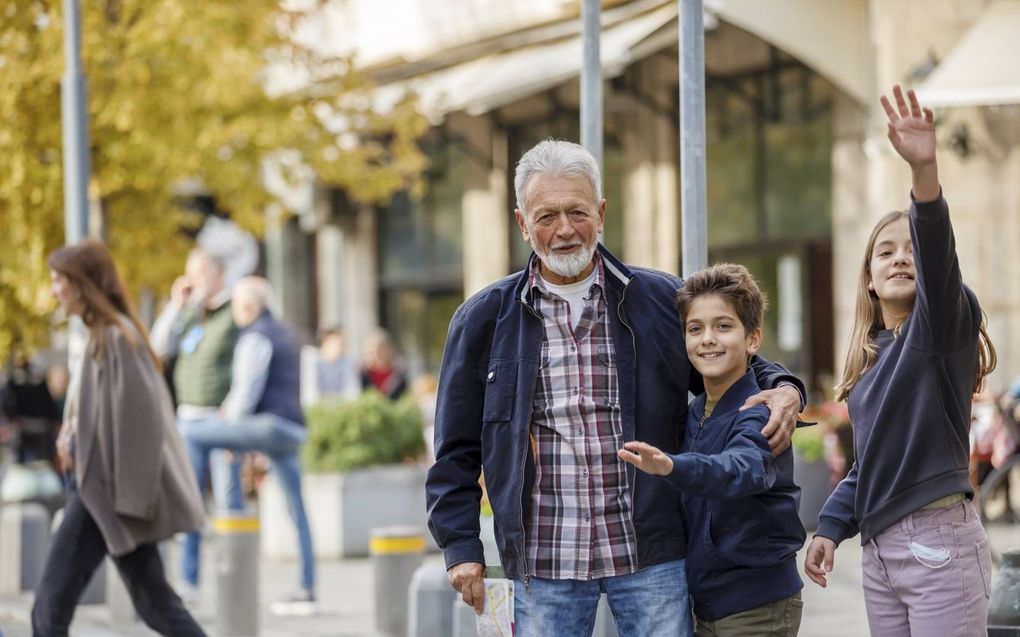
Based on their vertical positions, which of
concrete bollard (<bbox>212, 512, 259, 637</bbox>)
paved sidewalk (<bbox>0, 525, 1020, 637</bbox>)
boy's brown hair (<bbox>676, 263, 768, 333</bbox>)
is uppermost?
boy's brown hair (<bbox>676, 263, 768, 333</bbox>)

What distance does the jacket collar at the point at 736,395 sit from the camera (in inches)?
172

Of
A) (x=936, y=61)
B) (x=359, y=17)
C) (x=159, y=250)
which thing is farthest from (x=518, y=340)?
(x=359, y=17)

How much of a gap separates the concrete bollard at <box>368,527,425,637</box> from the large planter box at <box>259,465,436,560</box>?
4291mm

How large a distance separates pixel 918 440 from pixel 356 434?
897 centimetres

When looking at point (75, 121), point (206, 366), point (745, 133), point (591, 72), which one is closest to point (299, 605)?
point (206, 366)

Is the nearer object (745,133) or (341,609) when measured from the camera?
(341,609)

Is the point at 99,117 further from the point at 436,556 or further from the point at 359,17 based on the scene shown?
the point at 359,17

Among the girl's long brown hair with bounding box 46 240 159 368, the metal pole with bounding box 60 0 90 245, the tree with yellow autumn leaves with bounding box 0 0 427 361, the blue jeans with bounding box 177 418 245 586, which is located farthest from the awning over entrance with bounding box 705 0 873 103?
the girl's long brown hair with bounding box 46 240 159 368

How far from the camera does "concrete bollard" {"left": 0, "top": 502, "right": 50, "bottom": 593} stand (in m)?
11.1

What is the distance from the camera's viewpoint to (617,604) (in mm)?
4457

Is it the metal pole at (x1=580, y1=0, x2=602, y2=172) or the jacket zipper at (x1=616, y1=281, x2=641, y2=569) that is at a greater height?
the metal pole at (x1=580, y1=0, x2=602, y2=172)

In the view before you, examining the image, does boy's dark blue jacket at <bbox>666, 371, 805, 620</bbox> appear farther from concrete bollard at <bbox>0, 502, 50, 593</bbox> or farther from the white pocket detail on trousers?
concrete bollard at <bbox>0, 502, 50, 593</bbox>

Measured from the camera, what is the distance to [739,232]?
17.7 metres

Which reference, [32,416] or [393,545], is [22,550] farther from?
[32,416]
